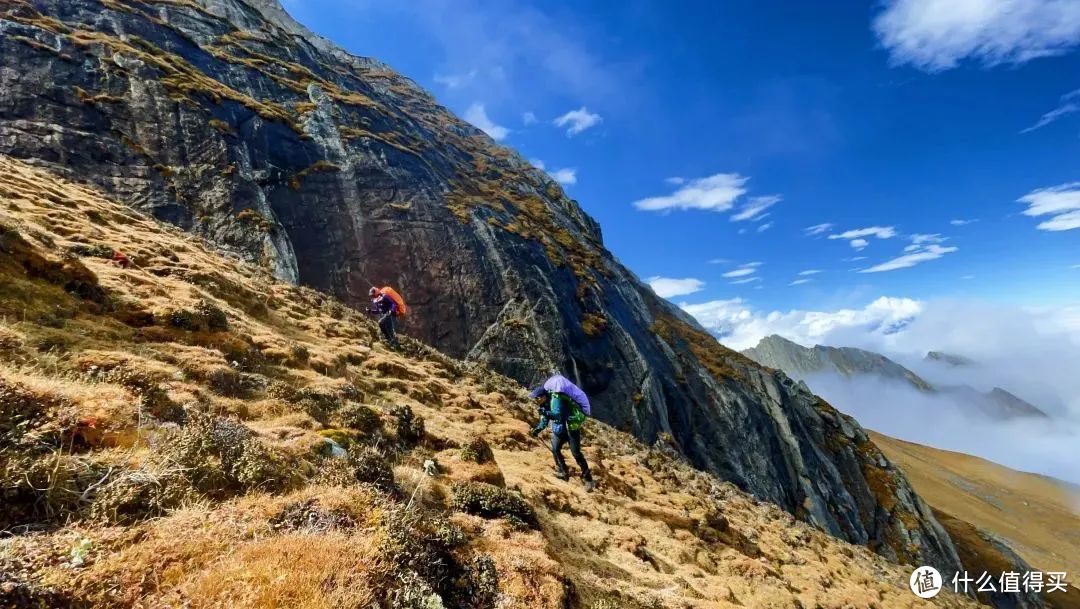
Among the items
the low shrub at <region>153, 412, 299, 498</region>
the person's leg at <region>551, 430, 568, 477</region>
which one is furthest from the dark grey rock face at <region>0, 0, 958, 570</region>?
the low shrub at <region>153, 412, 299, 498</region>

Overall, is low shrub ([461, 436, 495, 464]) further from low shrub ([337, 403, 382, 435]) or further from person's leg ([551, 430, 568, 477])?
→ person's leg ([551, 430, 568, 477])

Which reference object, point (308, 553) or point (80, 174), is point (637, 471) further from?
point (80, 174)

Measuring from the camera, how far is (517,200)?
2147 inches

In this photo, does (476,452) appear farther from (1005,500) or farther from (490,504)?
(1005,500)

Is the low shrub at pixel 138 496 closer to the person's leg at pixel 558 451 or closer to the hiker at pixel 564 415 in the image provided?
the hiker at pixel 564 415

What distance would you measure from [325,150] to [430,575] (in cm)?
4039

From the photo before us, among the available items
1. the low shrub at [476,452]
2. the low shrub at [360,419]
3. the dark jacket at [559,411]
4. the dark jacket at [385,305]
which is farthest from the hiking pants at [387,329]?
the low shrub at [476,452]

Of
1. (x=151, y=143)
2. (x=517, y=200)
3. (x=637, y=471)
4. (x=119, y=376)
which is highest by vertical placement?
(x=517, y=200)

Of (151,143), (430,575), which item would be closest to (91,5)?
(151,143)

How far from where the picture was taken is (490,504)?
26.8ft

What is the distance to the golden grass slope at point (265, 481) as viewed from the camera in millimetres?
4230

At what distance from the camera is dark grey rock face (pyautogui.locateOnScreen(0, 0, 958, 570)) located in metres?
28.2

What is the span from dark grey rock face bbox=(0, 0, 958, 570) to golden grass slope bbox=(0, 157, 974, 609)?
1121 centimetres

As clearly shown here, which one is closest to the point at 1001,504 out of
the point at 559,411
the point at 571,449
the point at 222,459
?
the point at 571,449
